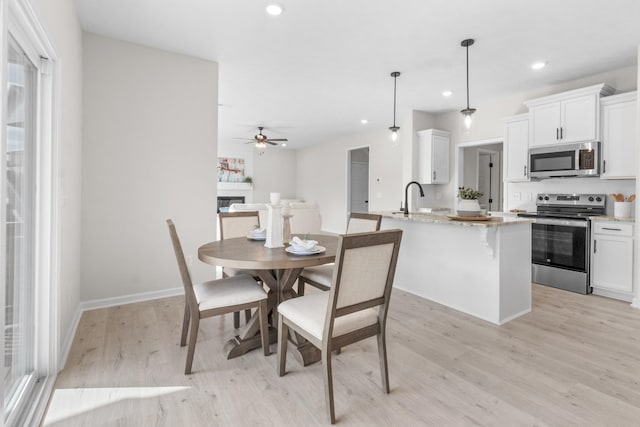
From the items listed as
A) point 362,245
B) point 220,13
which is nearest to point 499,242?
point 362,245

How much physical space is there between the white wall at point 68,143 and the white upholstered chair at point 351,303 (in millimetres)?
1592

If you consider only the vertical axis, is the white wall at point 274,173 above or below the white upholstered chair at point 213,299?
above

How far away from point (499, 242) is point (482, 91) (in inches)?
104

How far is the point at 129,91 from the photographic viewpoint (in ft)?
10.4

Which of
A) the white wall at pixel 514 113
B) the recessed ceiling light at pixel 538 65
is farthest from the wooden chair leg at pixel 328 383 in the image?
the white wall at pixel 514 113

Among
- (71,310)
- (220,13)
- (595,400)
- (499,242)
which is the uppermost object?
(220,13)

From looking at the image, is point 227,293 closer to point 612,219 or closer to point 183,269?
point 183,269

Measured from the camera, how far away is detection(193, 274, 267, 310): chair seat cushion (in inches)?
78.1

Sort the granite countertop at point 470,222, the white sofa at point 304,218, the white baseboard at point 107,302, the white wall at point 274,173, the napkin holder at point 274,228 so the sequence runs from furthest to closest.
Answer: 1. the white wall at point 274,173
2. the white sofa at point 304,218
3. the granite countertop at point 470,222
4. the white baseboard at point 107,302
5. the napkin holder at point 274,228

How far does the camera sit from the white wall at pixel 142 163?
9.95 feet

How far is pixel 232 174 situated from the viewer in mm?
9000

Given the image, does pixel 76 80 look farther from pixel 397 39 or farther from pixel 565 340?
pixel 565 340

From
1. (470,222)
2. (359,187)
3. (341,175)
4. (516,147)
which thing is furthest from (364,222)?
(359,187)

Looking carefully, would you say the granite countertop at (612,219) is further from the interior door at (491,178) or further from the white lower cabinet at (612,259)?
the interior door at (491,178)
